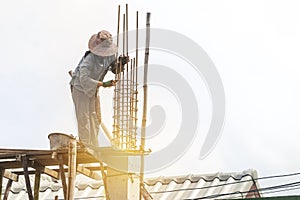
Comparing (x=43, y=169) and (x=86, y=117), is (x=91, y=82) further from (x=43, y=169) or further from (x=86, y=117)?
(x=43, y=169)

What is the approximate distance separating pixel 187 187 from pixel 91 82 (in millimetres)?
3872

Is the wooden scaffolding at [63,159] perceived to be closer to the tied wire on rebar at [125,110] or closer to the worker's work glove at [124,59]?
the tied wire on rebar at [125,110]

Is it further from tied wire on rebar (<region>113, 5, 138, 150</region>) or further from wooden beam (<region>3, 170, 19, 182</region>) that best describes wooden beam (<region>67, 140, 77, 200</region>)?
wooden beam (<region>3, 170, 19, 182</region>)

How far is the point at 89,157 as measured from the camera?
20.9 feet

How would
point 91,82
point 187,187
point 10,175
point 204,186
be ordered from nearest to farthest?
point 91,82
point 10,175
point 204,186
point 187,187

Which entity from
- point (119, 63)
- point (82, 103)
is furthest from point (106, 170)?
point (119, 63)

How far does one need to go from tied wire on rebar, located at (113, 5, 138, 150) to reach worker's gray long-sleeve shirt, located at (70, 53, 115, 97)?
7.4 inches

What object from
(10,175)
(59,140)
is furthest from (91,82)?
(10,175)

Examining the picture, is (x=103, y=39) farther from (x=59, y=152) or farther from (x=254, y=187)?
(x=254, y=187)

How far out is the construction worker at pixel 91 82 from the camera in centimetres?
647

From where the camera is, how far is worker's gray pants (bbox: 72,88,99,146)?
6473mm

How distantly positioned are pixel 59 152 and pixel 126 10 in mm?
2388

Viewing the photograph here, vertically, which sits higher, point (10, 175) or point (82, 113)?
point (82, 113)

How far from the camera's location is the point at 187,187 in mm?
9492
